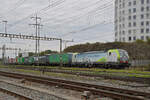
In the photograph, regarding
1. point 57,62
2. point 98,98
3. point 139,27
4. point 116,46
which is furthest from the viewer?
point 139,27

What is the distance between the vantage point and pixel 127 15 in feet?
238

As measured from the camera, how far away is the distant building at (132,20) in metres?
67.9

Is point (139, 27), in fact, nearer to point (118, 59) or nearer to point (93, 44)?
point (93, 44)

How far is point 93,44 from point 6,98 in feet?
149

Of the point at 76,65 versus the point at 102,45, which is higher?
the point at 102,45

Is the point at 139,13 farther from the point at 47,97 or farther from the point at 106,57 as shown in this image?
the point at 47,97

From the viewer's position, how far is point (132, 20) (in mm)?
71750

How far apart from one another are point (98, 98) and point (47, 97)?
2.63 m

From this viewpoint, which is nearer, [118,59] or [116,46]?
[118,59]

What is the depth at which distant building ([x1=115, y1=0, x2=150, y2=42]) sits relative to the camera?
67.9 metres

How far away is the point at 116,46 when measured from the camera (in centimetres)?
4891

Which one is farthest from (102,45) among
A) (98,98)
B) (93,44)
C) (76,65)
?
(98,98)

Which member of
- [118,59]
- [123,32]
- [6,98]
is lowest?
[6,98]

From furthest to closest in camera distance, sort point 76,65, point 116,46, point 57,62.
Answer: point 116,46
point 57,62
point 76,65
